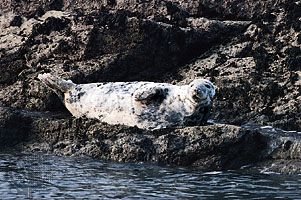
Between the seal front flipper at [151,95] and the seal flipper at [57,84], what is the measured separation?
5.07 feet

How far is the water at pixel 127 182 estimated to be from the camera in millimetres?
8328

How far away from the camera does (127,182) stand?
29.6ft

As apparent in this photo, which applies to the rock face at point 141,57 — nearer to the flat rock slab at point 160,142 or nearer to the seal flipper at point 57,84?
the flat rock slab at point 160,142

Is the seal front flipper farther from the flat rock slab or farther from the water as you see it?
the water

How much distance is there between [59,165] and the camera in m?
10.1

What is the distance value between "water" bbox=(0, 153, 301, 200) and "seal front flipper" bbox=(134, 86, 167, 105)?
1.83 m

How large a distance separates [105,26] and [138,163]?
4567mm

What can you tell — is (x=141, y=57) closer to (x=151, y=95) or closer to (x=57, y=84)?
(x=57, y=84)

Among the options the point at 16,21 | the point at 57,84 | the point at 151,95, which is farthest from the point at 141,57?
the point at 16,21

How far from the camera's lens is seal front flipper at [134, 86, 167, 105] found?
11.9m

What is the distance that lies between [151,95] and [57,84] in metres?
1.98

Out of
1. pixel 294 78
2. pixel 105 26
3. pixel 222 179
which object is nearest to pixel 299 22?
pixel 294 78

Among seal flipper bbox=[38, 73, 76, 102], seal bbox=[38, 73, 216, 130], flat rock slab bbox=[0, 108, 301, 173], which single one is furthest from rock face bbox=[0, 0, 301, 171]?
seal bbox=[38, 73, 216, 130]

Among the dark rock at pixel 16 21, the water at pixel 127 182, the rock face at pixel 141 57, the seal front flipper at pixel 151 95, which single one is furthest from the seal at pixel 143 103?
the dark rock at pixel 16 21
